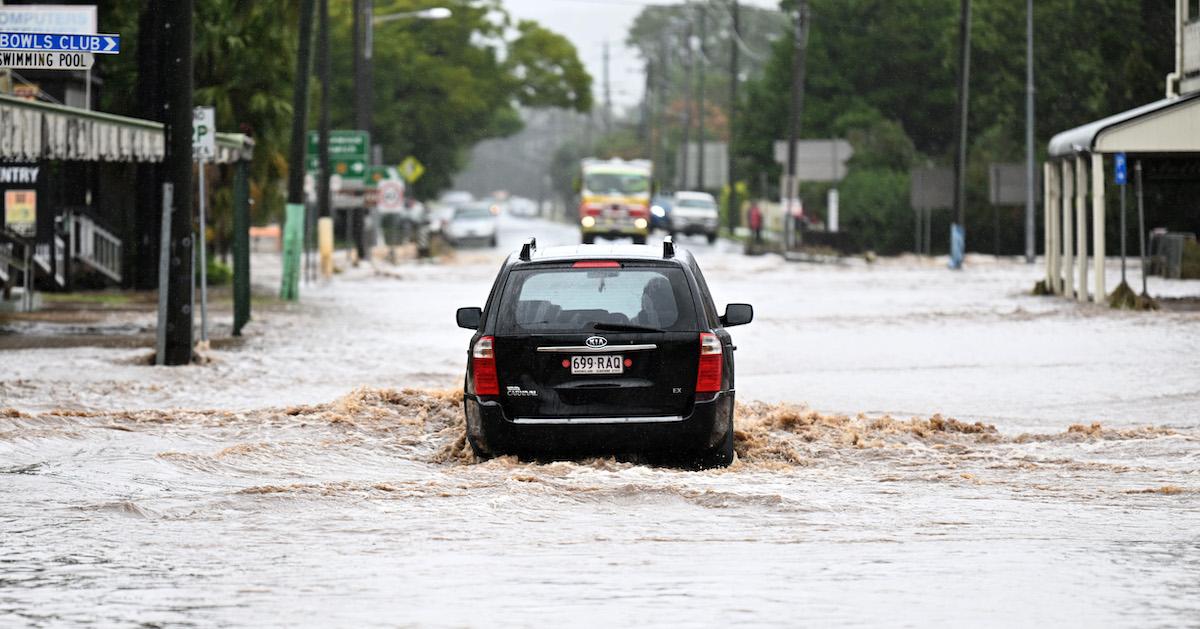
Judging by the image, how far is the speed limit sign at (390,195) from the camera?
49.6 meters

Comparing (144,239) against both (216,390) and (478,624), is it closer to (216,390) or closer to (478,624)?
(216,390)

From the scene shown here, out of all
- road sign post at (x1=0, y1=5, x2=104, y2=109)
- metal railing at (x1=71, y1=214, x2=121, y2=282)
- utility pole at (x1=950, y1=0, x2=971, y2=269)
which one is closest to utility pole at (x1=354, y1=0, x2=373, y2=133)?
metal railing at (x1=71, y1=214, x2=121, y2=282)

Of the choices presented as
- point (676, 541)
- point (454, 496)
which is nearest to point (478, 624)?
point (676, 541)

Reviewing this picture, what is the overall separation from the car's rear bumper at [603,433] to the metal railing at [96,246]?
2544 centimetres

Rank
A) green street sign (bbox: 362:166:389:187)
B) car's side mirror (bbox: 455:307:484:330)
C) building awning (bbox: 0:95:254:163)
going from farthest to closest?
1. green street sign (bbox: 362:166:389:187)
2. building awning (bbox: 0:95:254:163)
3. car's side mirror (bbox: 455:307:484:330)

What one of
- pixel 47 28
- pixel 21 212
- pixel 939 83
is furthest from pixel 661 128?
pixel 47 28

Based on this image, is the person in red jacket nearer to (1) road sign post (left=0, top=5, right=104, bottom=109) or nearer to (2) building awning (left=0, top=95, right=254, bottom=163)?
(2) building awning (left=0, top=95, right=254, bottom=163)

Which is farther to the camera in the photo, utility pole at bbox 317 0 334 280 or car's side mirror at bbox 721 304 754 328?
utility pole at bbox 317 0 334 280

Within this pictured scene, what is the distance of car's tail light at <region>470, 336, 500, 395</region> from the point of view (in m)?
12.1

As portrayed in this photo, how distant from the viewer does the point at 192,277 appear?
21.2 metres

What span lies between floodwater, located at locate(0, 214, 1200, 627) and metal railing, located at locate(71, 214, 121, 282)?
15.4 m

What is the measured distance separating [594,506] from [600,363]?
1295 mm

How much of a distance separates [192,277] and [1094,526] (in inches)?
511

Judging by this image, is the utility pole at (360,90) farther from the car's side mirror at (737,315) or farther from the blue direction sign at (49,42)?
the car's side mirror at (737,315)
